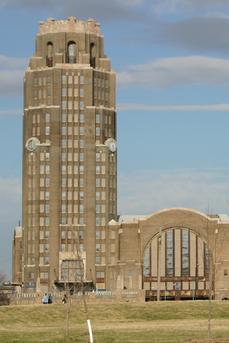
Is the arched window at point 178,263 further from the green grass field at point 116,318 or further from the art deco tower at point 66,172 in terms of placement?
the green grass field at point 116,318

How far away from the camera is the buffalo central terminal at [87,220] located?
181750 millimetres

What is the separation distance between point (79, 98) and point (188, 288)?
39.7m

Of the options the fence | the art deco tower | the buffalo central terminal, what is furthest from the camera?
the art deco tower

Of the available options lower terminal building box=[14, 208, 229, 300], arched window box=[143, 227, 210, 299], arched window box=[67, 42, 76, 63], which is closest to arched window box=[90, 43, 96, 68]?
arched window box=[67, 42, 76, 63]

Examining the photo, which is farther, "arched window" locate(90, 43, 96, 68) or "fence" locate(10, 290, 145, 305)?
"arched window" locate(90, 43, 96, 68)

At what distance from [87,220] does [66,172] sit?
9494mm

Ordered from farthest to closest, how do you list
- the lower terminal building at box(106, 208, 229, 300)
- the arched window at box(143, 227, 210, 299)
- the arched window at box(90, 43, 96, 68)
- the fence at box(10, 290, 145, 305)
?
the arched window at box(90, 43, 96, 68) → the arched window at box(143, 227, 210, 299) → the lower terminal building at box(106, 208, 229, 300) → the fence at box(10, 290, 145, 305)

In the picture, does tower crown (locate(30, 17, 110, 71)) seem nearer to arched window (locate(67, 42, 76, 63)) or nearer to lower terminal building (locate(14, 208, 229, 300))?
arched window (locate(67, 42, 76, 63))

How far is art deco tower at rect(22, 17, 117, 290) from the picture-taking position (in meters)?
182

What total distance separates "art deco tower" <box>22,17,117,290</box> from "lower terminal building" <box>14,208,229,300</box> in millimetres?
2204

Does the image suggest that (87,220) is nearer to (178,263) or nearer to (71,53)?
(178,263)

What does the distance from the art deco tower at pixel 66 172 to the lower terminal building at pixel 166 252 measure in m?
2.20

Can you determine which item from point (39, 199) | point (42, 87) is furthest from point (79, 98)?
point (39, 199)

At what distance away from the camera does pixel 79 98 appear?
7308 inches
